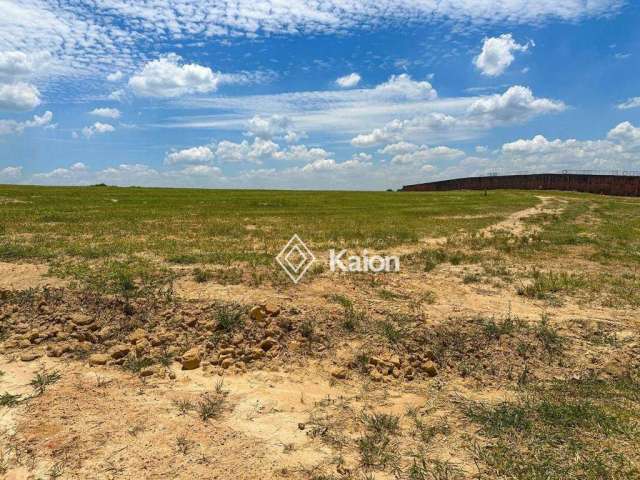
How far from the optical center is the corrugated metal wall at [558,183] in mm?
65062

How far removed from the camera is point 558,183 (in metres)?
75.9

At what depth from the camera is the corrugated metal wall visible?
213 ft

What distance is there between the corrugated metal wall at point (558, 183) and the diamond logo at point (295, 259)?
68197 mm

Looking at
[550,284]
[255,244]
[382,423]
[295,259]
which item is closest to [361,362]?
[382,423]

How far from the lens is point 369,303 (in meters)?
8.54

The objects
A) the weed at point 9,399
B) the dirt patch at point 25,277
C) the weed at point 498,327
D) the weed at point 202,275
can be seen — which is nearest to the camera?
the weed at point 9,399

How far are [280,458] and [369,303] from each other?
4516 mm

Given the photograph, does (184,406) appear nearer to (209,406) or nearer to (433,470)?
(209,406)

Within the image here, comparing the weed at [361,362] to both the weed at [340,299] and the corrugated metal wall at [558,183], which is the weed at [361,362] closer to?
the weed at [340,299]

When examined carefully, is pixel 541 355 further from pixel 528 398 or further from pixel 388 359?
pixel 388 359

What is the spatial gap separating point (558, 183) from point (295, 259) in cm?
7720

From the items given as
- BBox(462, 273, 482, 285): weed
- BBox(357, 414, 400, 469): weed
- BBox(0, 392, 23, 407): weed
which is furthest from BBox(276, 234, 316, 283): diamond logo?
BBox(0, 392, 23, 407): weed

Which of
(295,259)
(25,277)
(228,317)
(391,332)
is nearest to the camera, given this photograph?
(391,332)

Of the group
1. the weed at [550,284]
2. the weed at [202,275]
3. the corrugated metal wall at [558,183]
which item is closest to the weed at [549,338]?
the weed at [550,284]
